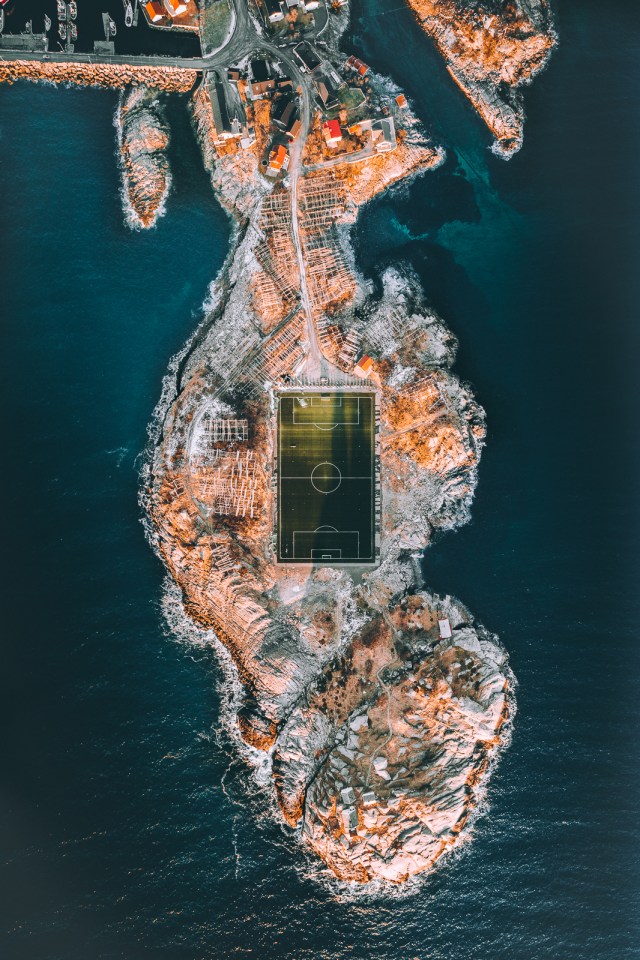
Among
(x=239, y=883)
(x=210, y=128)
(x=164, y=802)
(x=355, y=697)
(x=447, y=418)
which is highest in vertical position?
(x=210, y=128)

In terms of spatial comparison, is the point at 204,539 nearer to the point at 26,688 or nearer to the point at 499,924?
the point at 26,688

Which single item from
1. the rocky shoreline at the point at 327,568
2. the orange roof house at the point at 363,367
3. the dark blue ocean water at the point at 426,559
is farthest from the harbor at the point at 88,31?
the orange roof house at the point at 363,367

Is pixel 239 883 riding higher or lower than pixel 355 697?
lower

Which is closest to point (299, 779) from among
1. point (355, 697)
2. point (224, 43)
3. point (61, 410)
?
point (355, 697)

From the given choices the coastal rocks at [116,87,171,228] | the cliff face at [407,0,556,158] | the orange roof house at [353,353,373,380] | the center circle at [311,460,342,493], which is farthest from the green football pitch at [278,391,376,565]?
the cliff face at [407,0,556,158]

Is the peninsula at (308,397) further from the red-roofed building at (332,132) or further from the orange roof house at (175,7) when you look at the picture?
the orange roof house at (175,7)

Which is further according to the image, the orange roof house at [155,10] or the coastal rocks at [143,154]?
the coastal rocks at [143,154]

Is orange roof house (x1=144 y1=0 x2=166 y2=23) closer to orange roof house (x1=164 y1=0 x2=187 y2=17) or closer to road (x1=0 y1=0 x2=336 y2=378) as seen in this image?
orange roof house (x1=164 y1=0 x2=187 y2=17)
